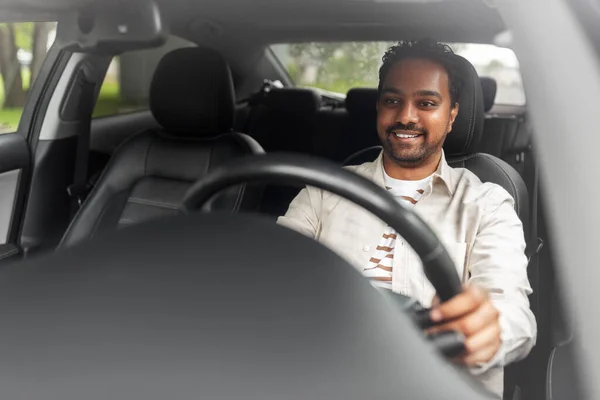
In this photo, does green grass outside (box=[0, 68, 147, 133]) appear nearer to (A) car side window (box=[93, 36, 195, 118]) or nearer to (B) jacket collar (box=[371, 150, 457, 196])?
(A) car side window (box=[93, 36, 195, 118])

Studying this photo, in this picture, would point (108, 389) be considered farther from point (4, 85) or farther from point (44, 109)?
point (4, 85)

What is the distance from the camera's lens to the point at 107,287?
0.67 meters

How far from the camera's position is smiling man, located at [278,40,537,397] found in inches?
50.9

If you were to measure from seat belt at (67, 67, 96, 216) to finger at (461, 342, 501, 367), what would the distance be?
185 centimetres

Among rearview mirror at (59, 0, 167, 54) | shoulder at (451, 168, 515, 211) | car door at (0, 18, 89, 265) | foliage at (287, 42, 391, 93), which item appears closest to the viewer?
shoulder at (451, 168, 515, 211)

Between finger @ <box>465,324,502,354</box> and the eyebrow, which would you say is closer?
finger @ <box>465,324,502,354</box>

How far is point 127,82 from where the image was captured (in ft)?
9.45

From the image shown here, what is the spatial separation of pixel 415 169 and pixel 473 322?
2.59 ft

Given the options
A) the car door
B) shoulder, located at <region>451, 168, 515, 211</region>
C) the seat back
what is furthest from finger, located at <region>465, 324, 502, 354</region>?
the seat back

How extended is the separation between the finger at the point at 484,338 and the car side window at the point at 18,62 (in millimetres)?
1711

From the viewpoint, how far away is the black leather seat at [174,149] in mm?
2139

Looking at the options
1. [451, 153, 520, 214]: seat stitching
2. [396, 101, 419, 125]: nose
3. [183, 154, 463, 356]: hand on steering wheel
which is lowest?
[451, 153, 520, 214]: seat stitching

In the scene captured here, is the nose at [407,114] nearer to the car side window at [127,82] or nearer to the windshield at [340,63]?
the windshield at [340,63]

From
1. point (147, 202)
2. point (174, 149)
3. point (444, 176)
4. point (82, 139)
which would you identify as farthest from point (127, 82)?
point (444, 176)
